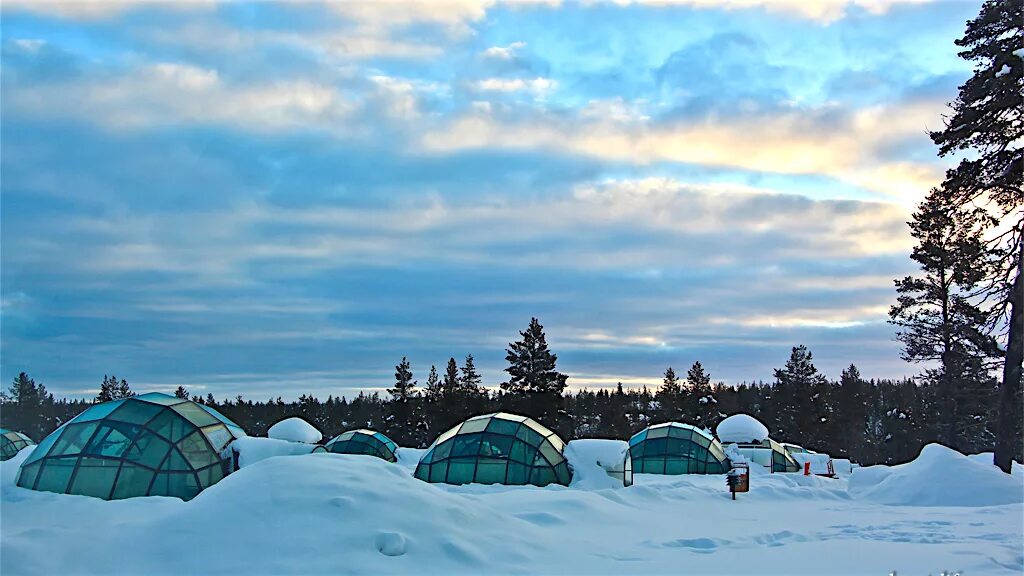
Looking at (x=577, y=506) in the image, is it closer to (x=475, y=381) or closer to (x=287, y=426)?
(x=287, y=426)

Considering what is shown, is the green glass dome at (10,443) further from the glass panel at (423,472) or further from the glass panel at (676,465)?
the glass panel at (676,465)

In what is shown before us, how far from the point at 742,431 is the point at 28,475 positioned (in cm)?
3935

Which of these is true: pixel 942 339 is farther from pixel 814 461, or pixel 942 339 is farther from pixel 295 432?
pixel 295 432

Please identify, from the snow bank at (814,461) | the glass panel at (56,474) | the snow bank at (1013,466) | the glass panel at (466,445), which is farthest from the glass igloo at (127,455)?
the snow bank at (814,461)

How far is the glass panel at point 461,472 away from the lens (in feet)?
79.5

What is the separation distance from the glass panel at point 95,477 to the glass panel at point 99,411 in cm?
129

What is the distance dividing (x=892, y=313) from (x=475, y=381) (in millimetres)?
42327

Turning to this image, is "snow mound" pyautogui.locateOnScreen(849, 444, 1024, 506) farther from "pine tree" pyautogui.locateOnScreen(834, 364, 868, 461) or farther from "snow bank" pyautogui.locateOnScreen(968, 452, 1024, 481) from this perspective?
"pine tree" pyautogui.locateOnScreen(834, 364, 868, 461)

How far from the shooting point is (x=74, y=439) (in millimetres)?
17859

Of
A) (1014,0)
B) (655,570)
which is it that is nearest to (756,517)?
(655,570)

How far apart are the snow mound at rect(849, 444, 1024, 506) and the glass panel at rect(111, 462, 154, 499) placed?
2145 cm

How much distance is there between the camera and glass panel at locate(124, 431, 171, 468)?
1805 centimetres

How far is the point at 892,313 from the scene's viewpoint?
42188mm

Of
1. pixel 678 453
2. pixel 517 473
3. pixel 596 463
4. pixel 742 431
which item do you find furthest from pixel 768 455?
pixel 517 473
